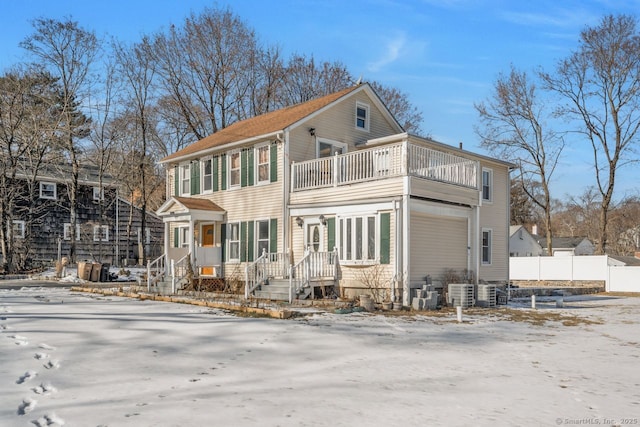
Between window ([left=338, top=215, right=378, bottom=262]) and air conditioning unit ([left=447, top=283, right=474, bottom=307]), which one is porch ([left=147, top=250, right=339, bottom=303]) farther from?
air conditioning unit ([left=447, top=283, right=474, bottom=307])

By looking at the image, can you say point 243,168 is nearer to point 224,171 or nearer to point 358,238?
point 224,171

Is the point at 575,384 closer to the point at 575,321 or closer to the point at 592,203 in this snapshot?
the point at 575,321

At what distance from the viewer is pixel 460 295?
17672 millimetres

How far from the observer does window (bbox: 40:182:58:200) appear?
3622 centimetres

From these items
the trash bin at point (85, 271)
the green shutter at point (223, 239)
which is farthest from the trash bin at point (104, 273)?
the green shutter at point (223, 239)

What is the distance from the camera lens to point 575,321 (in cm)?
1480

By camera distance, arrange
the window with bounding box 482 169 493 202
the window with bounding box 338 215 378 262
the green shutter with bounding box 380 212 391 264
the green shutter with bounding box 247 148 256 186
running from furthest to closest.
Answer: the window with bounding box 482 169 493 202 < the green shutter with bounding box 247 148 256 186 < the window with bounding box 338 215 378 262 < the green shutter with bounding box 380 212 391 264

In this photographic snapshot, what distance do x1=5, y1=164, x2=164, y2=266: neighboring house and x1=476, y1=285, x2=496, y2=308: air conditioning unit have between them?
914 inches

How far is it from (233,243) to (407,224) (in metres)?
7.71

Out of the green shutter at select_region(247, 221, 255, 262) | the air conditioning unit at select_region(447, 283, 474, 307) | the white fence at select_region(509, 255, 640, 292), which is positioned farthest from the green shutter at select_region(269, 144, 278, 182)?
the white fence at select_region(509, 255, 640, 292)

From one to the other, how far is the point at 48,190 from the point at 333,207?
25.4 m

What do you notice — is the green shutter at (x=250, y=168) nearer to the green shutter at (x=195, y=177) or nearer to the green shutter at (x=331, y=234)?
the green shutter at (x=195, y=177)

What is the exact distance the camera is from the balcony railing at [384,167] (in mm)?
17094

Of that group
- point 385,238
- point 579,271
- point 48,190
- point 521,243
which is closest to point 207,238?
point 385,238
